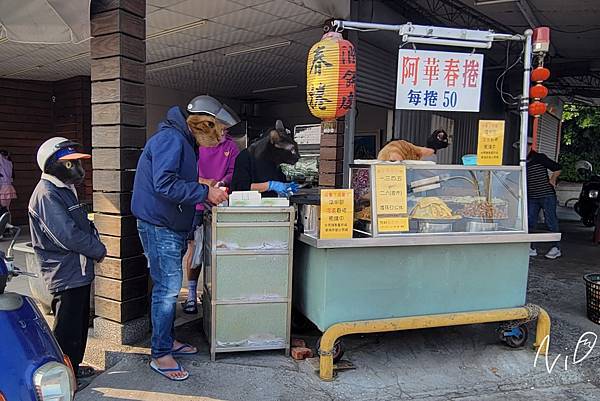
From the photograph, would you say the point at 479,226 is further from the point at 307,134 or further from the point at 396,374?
the point at 307,134

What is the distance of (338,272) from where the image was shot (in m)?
2.91

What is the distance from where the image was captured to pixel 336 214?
9.45ft

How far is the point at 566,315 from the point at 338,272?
2.63m

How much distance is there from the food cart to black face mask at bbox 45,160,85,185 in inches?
56.7

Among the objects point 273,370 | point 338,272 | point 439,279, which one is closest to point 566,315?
point 439,279

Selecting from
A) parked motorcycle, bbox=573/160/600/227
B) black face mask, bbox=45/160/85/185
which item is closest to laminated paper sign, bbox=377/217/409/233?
black face mask, bbox=45/160/85/185

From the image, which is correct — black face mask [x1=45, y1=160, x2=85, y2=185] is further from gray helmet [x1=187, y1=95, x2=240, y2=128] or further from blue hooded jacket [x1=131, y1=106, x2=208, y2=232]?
gray helmet [x1=187, y1=95, x2=240, y2=128]

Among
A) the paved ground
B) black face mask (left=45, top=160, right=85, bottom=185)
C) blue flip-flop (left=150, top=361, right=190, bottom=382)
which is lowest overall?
the paved ground

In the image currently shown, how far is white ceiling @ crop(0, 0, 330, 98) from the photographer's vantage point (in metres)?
4.78

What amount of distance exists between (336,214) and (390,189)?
43cm

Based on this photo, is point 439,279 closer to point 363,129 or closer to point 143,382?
point 143,382

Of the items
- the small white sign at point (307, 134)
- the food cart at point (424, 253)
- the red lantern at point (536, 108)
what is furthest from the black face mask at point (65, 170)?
the small white sign at point (307, 134)

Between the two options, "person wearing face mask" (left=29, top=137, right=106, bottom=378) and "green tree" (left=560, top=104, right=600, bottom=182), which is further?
"green tree" (left=560, top=104, right=600, bottom=182)

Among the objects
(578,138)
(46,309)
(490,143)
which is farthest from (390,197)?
(578,138)
